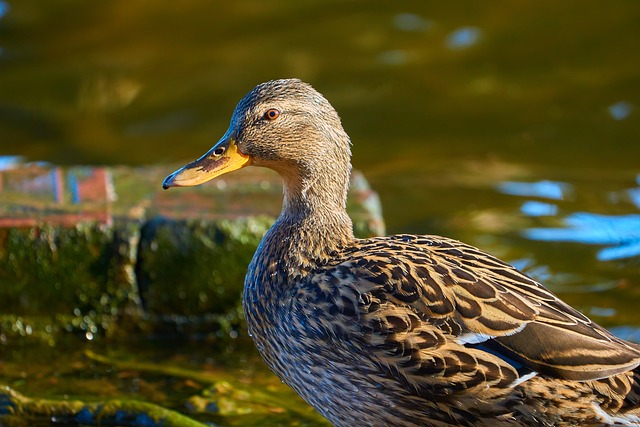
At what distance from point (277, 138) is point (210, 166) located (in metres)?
0.32

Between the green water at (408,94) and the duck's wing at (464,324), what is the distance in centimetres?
298

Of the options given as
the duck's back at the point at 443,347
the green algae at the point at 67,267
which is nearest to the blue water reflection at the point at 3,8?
the green algae at the point at 67,267

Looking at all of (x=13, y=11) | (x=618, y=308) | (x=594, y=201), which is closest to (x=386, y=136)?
(x=594, y=201)

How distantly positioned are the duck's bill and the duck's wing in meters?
0.69

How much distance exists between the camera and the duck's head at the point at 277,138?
5039 millimetres

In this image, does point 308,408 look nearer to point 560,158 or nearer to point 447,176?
point 447,176

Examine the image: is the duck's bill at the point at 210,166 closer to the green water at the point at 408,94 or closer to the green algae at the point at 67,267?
the green algae at the point at 67,267

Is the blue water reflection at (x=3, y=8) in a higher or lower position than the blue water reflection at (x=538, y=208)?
higher

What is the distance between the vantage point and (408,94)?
10234mm

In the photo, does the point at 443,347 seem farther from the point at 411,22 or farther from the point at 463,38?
the point at 411,22

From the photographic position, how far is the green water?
838 centimetres

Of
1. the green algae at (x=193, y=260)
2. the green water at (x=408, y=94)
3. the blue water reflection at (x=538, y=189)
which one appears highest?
the green water at (x=408, y=94)

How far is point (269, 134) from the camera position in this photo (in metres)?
5.05

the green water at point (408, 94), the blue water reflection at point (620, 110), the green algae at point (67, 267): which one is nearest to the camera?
the green algae at point (67, 267)
